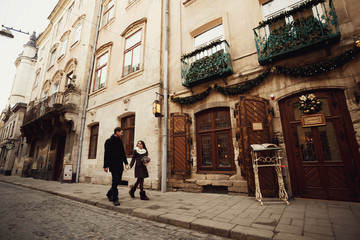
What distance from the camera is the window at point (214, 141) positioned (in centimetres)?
591

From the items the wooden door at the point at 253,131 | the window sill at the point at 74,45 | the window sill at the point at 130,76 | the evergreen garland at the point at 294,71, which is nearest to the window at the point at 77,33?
the window sill at the point at 74,45

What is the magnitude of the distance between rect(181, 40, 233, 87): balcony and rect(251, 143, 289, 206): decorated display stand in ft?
9.34

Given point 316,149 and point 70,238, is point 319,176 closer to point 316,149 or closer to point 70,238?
point 316,149

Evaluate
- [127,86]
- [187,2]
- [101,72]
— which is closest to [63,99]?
[101,72]

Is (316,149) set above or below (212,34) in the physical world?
below

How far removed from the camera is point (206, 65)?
6.39 meters

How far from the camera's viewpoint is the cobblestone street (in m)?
2.73

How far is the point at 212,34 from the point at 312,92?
14.6 ft

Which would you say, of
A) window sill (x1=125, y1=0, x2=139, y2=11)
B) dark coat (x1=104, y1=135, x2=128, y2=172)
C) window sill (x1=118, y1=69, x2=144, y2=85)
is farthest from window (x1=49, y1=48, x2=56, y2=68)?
dark coat (x1=104, y1=135, x2=128, y2=172)

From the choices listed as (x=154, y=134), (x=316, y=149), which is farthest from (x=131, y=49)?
(x=316, y=149)

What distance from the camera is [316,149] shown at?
455cm

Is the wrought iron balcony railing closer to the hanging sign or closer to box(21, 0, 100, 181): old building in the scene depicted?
box(21, 0, 100, 181): old building

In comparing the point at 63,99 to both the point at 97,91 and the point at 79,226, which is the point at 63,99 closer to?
the point at 97,91

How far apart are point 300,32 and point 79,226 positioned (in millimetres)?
7045
